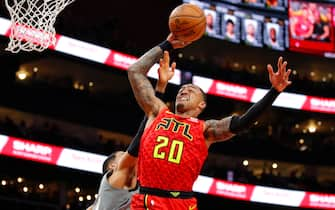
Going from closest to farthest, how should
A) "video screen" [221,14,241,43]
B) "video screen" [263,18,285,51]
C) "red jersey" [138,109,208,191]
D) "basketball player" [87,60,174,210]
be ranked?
"red jersey" [138,109,208,191] → "basketball player" [87,60,174,210] → "video screen" [221,14,241,43] → "video screen" [263,18,285,51]

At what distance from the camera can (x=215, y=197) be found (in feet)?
70.1

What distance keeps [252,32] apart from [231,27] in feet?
2.95

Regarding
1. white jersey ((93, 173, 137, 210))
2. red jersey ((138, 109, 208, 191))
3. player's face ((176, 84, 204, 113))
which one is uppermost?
player's face ((176, 84, 204, 113))

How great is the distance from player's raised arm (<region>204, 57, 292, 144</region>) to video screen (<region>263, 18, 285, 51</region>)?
19.4 metres

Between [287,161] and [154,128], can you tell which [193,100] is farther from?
[287,161]

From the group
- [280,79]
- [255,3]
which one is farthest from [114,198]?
[255,3]

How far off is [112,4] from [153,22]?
1.65 meters

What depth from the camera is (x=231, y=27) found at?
2336cm

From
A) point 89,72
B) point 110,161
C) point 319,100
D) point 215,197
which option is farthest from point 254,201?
point 110,161

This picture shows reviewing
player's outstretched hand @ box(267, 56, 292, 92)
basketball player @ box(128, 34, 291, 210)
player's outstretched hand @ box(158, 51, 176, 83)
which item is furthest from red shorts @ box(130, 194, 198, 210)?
player's outstretched hand @ box(267, 56, 292, 92)

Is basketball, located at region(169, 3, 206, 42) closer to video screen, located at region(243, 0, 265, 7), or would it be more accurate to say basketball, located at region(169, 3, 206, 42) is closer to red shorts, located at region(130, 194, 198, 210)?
red shorts, located at region(130, 194, 198, 210)

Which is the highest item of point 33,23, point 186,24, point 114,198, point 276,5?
point 276,5

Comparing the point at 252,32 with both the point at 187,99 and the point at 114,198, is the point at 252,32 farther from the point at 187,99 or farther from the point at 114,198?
the point at 187,99

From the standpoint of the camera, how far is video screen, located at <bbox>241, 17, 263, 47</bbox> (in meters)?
23.5
